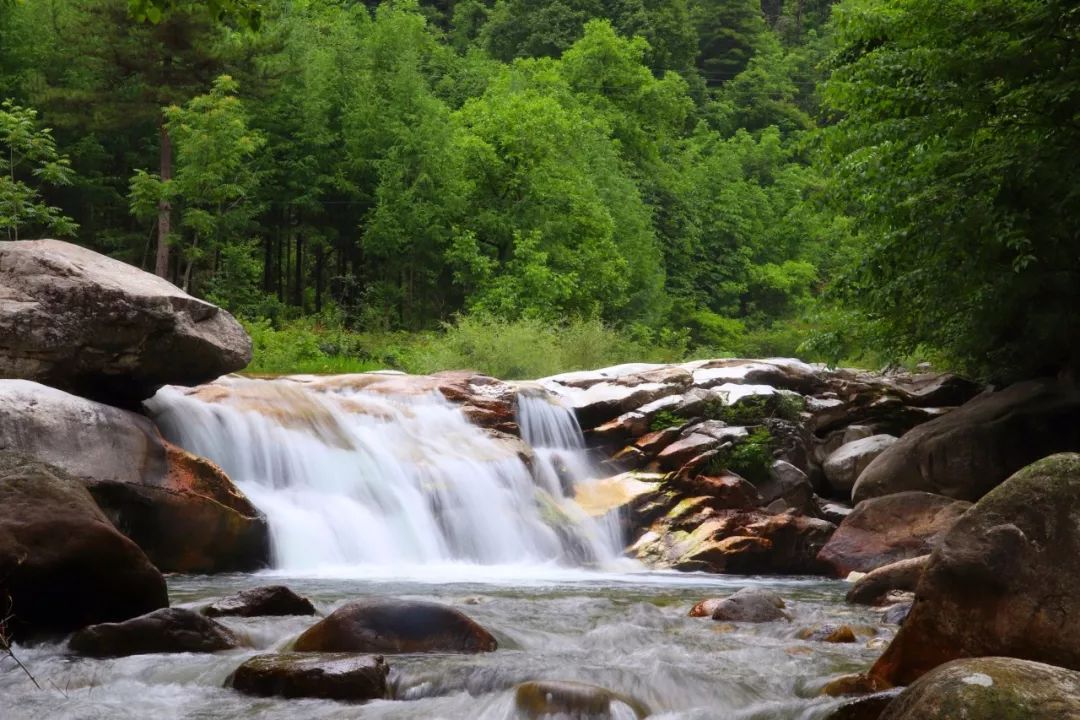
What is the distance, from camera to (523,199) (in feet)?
126

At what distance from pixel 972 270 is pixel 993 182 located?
168cm

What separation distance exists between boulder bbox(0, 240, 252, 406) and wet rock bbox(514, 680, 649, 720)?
29.5 feet

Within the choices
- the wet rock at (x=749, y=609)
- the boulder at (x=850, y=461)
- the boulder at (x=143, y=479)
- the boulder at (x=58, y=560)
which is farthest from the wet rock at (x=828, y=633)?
the boulder at (x=850, y=461)

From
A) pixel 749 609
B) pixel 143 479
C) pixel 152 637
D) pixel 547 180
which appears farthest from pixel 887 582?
pixel 547 180

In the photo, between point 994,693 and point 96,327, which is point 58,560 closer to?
point 994,693

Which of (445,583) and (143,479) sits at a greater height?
(143,479)

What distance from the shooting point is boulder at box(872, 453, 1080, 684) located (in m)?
6.25

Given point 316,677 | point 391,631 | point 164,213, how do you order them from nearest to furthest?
1. point 316,677
2. point 391,631
3. point 164,213

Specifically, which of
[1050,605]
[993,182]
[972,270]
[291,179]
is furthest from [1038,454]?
[291,179]

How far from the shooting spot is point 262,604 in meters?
9.06

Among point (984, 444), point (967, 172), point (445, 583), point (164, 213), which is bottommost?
point (445, 583)

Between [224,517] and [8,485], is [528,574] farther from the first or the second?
[8,485]

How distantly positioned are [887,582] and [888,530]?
3773 millimetres

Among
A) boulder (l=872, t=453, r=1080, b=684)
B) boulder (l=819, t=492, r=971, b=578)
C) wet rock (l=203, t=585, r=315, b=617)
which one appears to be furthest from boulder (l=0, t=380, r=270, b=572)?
boulder (l=872, t=453, r=1080, b=684)
